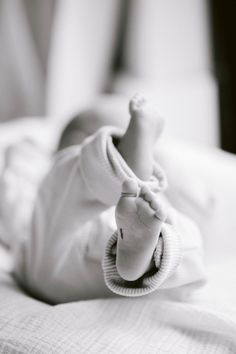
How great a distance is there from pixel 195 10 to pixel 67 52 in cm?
53

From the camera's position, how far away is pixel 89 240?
2.03ft

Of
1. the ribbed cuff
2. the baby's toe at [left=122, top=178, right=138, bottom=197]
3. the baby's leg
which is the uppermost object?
the baby's toe at [left=122, top=178, right=138, bottom=197]

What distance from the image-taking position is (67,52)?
1780 millimetres

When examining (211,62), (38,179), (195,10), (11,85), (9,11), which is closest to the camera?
(38,179)

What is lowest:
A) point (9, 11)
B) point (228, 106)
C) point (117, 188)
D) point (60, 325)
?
point (228, 106)

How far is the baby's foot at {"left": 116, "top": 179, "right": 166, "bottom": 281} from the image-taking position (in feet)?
1.50

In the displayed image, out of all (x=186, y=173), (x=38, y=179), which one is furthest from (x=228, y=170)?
(x=38, y=179)

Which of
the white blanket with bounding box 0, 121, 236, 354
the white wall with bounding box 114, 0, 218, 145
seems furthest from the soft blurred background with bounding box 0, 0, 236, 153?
the white blanket with bounding box 0, 121, 236, 354

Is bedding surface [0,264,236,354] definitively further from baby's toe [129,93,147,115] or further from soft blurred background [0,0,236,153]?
soft blurred background [0,0,236,153]

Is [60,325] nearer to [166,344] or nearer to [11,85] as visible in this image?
[166,344]

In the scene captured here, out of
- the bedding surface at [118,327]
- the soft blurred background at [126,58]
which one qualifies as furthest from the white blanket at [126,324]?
the soft blurred background at [126,58]

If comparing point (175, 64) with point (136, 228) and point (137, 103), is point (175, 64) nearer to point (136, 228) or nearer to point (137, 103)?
point (137, 103)

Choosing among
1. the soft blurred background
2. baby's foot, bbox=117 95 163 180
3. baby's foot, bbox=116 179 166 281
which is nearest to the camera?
baby's foot, bbox=116 179 166 281

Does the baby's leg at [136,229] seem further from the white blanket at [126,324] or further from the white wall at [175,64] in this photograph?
the white wall at [175,64]
